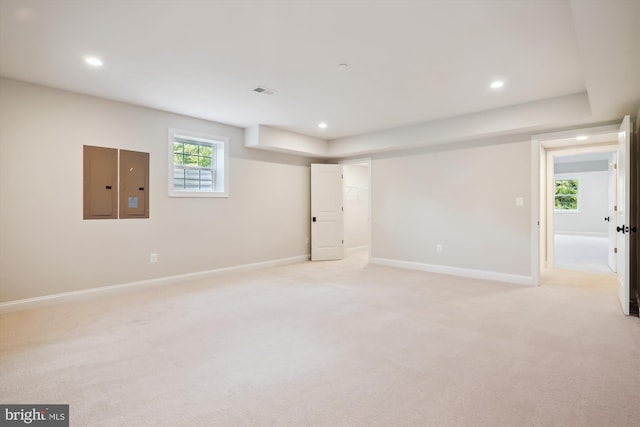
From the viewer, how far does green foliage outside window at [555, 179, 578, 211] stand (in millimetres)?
12125

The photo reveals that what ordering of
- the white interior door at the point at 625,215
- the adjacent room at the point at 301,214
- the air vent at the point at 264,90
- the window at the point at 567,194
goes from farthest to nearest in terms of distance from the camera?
the window at the point at 567,194
the air vent at the point at 264,90
the white interior door at the point at 625,215
the adjacent room at the point at 301,214

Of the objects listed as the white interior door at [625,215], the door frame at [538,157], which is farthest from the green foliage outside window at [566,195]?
the white interior door at [625,215]

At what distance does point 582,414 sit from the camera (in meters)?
1.80

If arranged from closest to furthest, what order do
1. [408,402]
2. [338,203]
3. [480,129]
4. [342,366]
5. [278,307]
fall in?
[408,402] < [342,366] < [278,307] < [480,129] < [338,203]

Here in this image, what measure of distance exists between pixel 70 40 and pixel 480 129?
5035 millimetres

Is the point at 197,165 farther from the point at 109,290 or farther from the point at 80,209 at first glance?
the point at 109,290

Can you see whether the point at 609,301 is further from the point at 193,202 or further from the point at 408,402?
the point at 193,202

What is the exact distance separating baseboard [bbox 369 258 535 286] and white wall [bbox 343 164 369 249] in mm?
1708

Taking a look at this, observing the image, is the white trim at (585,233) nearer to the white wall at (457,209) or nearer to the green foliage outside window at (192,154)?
the white wall at (457,209)

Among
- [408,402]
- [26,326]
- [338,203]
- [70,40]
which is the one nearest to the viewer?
[408,402]

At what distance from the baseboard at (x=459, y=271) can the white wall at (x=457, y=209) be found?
0.05 meters

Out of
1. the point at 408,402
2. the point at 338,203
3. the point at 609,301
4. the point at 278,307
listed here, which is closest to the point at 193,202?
the point at 278,307

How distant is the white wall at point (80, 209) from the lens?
3.59 metres

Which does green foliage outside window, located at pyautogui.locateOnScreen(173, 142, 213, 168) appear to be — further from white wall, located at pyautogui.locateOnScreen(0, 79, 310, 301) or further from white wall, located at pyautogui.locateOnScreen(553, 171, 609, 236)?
white wall, located at pyautogui.locateOnScreen(553, 171, 609, 236)
